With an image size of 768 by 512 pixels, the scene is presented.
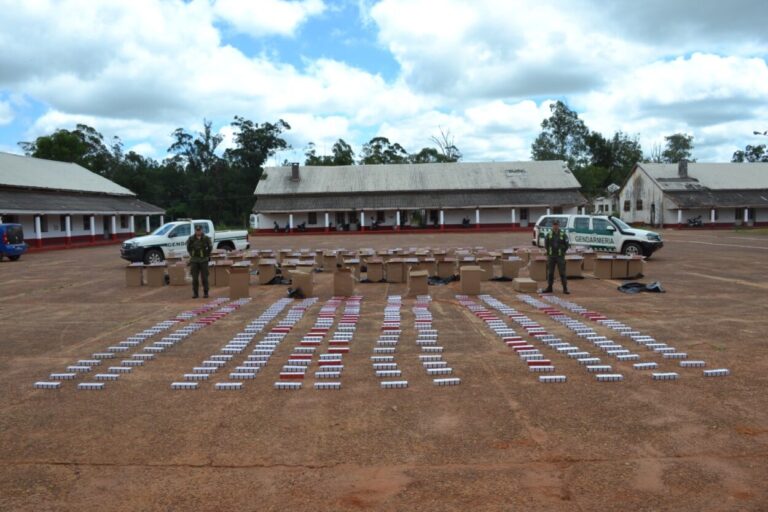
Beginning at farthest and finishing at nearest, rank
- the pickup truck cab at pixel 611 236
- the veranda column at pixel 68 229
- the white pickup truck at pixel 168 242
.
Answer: the veranda column at pixel 68 229, the white pickup truck at pixel 168 242, the pickup truck cab at pixel 611 236

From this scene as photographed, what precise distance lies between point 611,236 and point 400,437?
1657cm

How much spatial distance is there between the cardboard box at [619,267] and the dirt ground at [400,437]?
6.80 metres

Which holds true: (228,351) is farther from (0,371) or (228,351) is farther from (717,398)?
(717,398)

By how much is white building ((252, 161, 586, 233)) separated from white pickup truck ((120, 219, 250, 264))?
2808cm

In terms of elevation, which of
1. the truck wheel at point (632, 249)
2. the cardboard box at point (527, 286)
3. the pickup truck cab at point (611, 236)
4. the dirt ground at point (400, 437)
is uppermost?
the pickup truck cab at point (611, 236)

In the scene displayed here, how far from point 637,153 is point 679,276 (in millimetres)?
76567

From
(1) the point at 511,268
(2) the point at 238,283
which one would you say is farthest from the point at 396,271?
(2) the point at 238,283

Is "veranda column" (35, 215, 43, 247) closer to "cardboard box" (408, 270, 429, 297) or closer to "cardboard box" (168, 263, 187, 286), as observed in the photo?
"cardboard box" (168, 263, 187, 286)

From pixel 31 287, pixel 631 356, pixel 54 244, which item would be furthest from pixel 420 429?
pixel 54 244

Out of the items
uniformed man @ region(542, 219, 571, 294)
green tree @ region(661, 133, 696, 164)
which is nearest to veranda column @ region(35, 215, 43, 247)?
uniformed man @ region(542, 219, 571, 294)

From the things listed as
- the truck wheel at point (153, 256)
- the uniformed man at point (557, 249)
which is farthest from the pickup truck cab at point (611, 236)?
the truck wheel at point (153, 256)

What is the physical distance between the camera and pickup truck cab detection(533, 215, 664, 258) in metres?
19.1

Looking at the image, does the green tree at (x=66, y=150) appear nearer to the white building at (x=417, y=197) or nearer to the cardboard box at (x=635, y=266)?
the white building at (x=417, y=197)

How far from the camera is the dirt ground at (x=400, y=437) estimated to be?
3709 millimetres
